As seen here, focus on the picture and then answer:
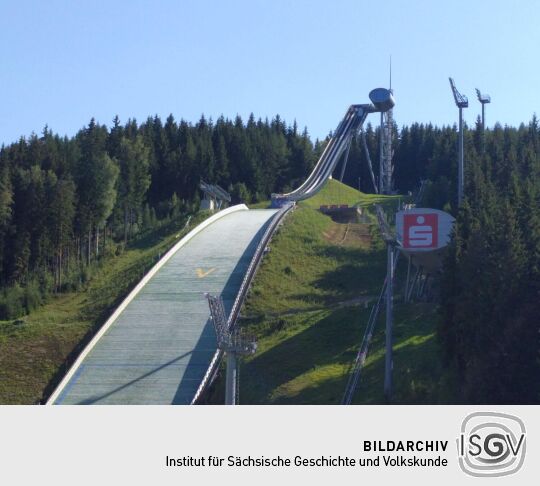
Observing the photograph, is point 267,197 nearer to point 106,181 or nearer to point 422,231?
point 106,181

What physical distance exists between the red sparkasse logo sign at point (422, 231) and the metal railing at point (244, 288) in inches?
275

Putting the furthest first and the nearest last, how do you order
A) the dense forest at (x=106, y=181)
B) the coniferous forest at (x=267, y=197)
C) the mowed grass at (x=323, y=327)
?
the dense forest at (x=106, y=181) → the mowed grass at (x=323, y=327) → the coniferous forest at (x=267, y=197)

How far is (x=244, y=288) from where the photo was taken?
142ft

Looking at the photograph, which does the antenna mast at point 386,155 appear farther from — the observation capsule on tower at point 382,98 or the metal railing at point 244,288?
the metal railing at point 244,288

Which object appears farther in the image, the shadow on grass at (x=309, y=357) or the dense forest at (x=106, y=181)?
the dense forest at (x=106, y=181)

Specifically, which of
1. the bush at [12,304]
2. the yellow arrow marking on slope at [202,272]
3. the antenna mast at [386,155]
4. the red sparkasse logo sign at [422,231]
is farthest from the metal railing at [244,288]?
the antenna mast at [386,155]

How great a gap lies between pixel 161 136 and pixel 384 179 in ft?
58.4

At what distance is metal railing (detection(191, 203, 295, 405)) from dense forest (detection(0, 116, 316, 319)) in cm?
828

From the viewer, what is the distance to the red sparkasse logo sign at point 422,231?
126ft

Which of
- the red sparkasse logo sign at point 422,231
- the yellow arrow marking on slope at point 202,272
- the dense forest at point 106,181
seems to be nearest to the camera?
the red sparkasse logo sign at point 422,231

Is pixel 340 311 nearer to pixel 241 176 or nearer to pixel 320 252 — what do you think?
pixel 320 252

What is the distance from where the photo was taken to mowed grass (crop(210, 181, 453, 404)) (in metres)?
31.2

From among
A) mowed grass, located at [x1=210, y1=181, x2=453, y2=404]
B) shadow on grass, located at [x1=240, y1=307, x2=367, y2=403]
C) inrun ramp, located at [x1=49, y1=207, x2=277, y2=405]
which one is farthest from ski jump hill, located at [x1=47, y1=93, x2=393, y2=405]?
shadow on grass, located at [x1=240, y1=307, x2=367, y2=403]

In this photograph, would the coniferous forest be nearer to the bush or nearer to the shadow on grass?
the bush
